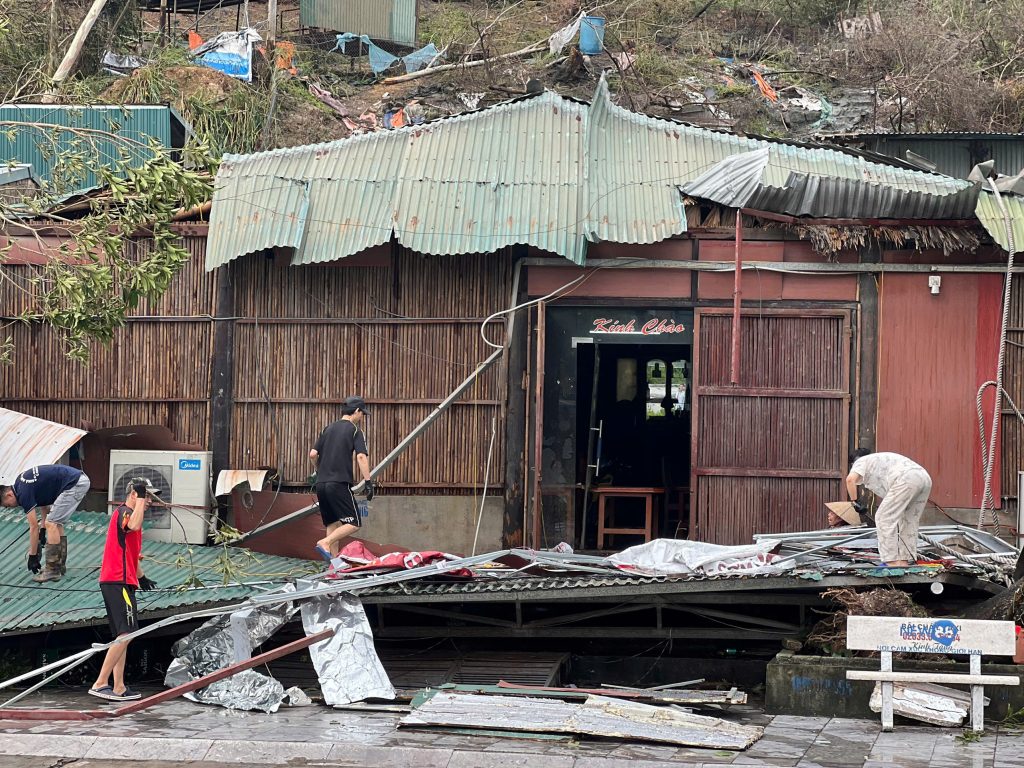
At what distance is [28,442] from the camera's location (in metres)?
10.9

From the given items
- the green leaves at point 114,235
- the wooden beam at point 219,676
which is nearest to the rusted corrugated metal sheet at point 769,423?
the wooden beam at point 219,676

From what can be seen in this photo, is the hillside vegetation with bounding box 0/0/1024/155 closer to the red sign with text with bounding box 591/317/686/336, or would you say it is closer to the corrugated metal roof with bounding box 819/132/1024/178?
the corrugated metal roof with bounding box 819/132/1024/178

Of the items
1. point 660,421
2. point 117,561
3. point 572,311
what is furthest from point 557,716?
point 660,421

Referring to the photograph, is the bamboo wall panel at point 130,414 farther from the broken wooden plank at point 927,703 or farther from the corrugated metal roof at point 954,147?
the corrugated metal roof at point 954,147

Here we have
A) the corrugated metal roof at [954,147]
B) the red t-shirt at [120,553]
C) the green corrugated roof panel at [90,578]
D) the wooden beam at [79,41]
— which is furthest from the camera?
the wooden beam at [79,41]

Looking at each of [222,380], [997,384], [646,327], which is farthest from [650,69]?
[222,380]

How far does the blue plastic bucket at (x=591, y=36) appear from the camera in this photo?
21.1 meters

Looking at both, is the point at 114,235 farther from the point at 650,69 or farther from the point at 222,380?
the point at 650,69

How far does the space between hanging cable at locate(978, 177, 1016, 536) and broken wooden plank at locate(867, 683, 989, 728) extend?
303cm

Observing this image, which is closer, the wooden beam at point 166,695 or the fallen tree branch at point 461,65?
the wooden beam at point 166,695

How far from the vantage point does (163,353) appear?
473 inches

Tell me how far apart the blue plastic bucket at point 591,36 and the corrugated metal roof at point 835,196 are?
10948 millimetres

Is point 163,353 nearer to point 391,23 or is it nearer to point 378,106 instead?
point 378,106

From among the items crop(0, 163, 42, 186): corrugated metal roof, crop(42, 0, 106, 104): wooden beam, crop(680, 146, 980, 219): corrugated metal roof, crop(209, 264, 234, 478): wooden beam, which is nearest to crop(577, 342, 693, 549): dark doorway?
crop(680, 146, 980, 219): corrugated metal roof
